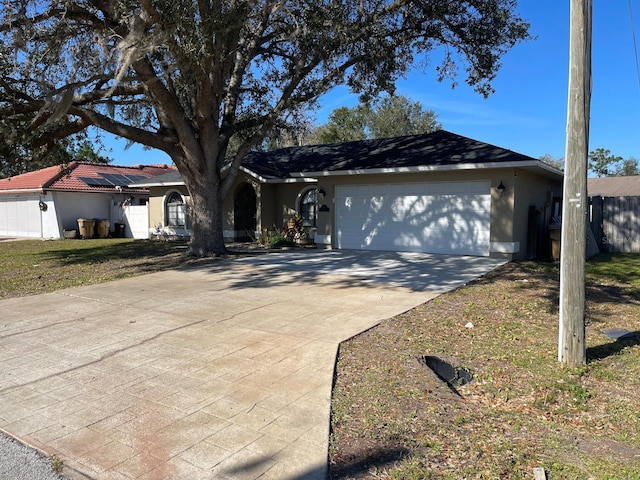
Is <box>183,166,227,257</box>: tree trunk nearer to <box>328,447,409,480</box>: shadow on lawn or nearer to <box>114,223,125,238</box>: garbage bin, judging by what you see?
<box>328,447,409,480</box>: shadow on lawn

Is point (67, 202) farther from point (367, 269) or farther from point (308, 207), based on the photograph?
point (367, 269)

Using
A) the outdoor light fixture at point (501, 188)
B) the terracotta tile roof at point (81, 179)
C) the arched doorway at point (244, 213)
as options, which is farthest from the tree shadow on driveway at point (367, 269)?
the terracotta tile roof at point (81, 179)

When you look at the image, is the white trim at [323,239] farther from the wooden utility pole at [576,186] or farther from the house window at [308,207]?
the wooden utility pole at [576,186]

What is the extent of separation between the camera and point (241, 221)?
67.6ft

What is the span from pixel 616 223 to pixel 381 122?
87.5 feet

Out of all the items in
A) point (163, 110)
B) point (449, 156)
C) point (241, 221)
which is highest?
point (163, 110)

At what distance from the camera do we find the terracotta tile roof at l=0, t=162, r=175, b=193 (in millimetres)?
23797

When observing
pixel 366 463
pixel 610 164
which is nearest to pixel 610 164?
pixel 610 164

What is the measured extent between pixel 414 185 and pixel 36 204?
20432mm

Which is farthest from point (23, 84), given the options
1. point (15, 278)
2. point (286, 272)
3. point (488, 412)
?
point (488, 412)

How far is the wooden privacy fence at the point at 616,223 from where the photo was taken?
16562mm

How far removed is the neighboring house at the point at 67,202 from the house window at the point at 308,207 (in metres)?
9.23

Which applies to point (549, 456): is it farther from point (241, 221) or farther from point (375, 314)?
point (241, 221)

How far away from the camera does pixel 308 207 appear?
19016mm
